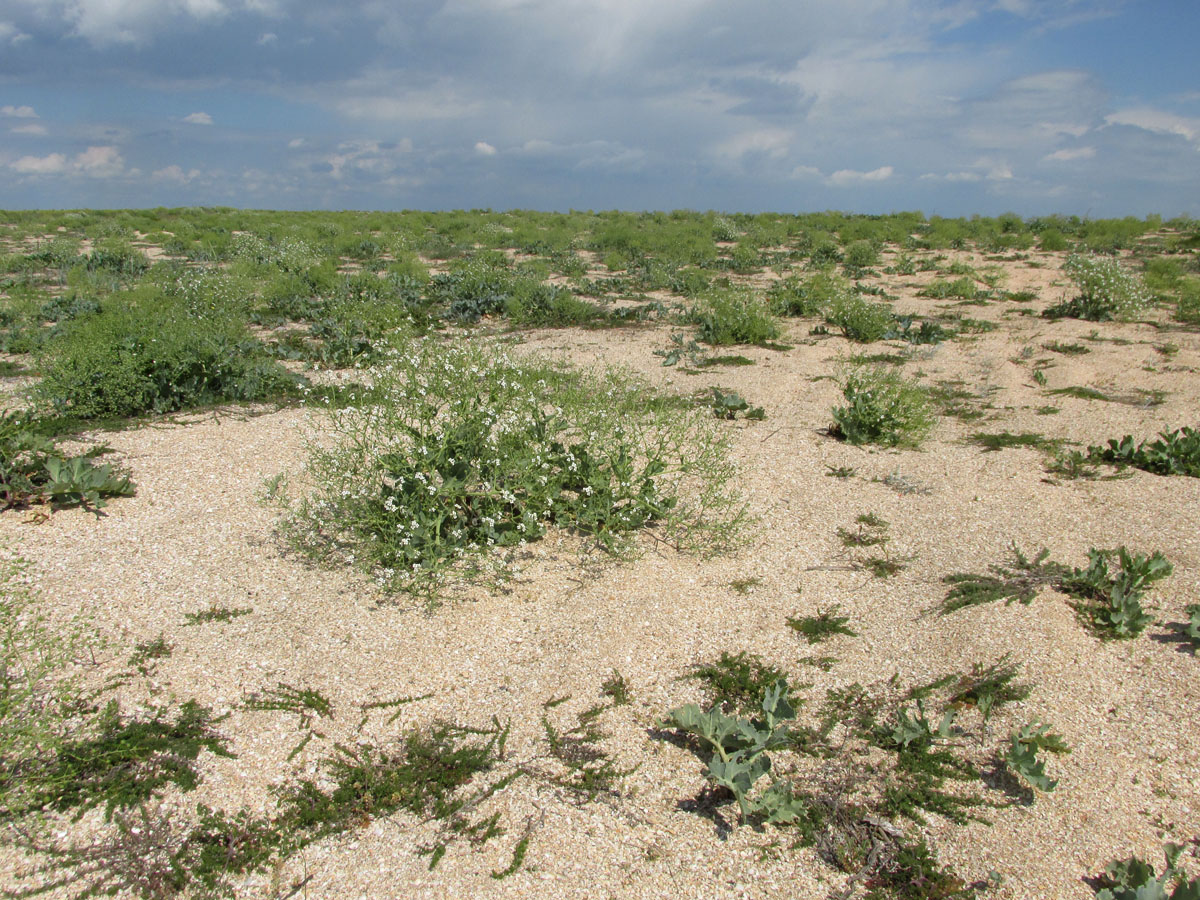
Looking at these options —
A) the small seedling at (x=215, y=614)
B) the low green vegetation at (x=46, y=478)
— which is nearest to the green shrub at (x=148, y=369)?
the low green vegetation at (x=46, y=478)

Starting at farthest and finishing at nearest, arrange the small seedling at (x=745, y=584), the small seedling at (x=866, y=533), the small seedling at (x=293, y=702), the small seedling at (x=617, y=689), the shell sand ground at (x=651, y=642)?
the small seedling at (x=866, y=533) → the small seedling at (x=745, y=584) → the small seedling at (x=617, y=689) → the small seedling at (x=293, y=702) → the shell sand ground at (x=651, y=642)

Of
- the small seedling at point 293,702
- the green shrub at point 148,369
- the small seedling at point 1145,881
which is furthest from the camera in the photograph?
the green shrub at point 148,369

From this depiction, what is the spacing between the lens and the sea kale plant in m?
4.14

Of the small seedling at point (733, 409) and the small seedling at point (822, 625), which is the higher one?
the small seedling at point (733, 409)

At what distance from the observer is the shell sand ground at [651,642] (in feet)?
8.20

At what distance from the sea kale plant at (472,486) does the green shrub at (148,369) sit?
8.77ft

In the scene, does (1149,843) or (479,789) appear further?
(479,789)

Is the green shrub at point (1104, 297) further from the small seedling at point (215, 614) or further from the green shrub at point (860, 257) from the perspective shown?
the small seedling at point (215, 614)

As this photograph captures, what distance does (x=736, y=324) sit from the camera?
961 cm

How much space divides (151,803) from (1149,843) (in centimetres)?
361

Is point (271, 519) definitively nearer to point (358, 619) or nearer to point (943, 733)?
point (358, 619)

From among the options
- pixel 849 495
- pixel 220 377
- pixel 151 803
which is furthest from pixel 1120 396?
pixel 220 377

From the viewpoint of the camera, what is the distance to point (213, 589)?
395 cm

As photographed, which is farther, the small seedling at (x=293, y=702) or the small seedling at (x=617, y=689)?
the small seedling at (x=617, y=689)
